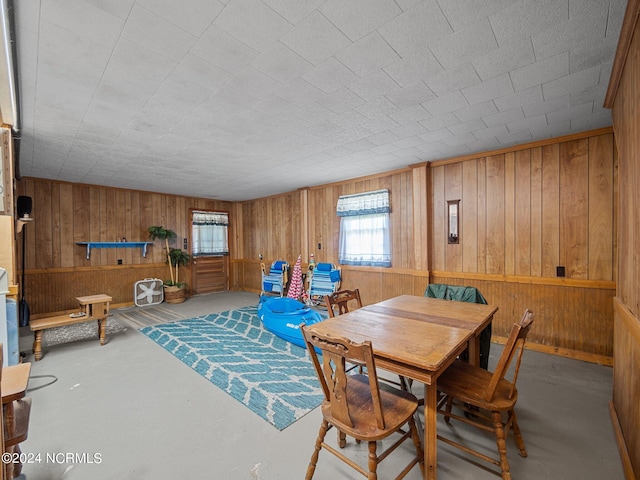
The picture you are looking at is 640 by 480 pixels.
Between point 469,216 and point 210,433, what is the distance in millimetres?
3889

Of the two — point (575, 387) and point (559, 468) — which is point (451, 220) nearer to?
point (575, 387)

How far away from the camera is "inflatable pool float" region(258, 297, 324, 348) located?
3.62 meters

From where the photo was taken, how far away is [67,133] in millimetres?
2979


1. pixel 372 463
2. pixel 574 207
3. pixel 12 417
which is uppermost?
pixel 574 207

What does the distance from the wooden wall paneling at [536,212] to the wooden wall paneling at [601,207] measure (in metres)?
0.44

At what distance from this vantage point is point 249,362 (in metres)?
3.05

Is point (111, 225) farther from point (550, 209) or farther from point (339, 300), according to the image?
point (550, 209)

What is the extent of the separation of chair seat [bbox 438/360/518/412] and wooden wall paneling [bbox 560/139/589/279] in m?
2.35

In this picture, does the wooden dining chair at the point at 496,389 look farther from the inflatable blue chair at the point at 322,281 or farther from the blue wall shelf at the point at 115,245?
the blue wall shelf at the point at 115,245

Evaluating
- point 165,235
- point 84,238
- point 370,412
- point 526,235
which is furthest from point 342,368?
point 84,238

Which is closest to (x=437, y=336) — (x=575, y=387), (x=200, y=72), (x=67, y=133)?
(x=575, y=387)

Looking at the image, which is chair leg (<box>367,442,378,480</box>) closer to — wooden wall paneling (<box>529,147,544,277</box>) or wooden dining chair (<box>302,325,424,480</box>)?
wooden dining chair (<box>302,325,424,480</box>)

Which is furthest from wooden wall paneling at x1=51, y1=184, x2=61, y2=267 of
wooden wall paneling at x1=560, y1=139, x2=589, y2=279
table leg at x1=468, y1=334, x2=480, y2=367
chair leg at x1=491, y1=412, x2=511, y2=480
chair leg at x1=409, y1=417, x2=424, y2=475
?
wooden wall paneling at x1=560, y1=139, x2=589, y2=279

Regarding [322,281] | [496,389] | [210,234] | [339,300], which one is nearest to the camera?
[496,389]
